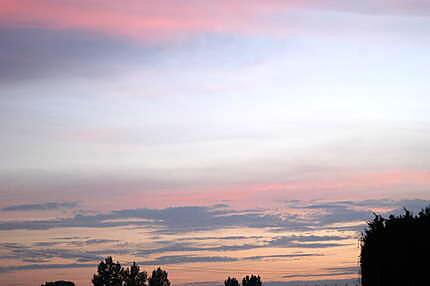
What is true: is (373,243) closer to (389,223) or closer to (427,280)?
(389,223)

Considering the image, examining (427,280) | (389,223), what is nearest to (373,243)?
(389,223)

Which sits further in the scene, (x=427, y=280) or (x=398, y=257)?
(x=398, y=257)

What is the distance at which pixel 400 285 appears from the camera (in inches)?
3364

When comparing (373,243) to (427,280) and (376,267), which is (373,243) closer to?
(376,267)

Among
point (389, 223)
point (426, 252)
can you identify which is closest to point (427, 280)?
point (426, 252)

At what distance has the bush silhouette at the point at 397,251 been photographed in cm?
8431

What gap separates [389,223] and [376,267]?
4650 millimetres

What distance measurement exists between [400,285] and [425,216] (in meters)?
7.64

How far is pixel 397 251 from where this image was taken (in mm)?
87812

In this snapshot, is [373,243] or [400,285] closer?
[400,285]

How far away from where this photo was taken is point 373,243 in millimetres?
91250

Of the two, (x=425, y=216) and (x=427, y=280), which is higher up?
(x=425, y=216)

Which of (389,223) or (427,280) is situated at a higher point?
(389,223)

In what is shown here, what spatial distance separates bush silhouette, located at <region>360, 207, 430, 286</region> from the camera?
8431cm
